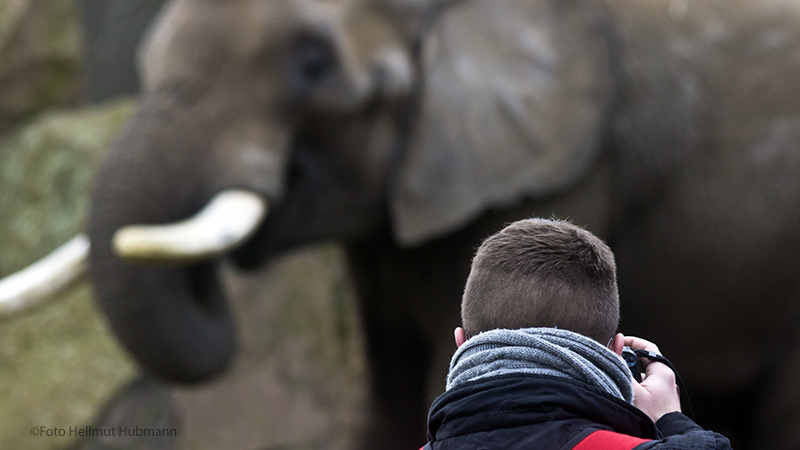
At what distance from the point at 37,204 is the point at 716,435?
12.3ft

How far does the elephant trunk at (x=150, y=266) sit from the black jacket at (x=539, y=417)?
140 centimetres

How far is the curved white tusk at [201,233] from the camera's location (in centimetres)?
199

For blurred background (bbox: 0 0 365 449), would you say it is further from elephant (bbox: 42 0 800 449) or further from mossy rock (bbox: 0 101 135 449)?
elephant (bbox: 42 0 800 449)

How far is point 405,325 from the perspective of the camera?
2.61 metres

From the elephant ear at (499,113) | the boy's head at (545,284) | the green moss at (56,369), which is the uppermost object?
the boy's head at (545,284)

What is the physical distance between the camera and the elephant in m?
2.21

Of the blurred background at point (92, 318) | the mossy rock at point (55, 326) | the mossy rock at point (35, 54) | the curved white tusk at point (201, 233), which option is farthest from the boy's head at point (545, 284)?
the mossy rock at point (35, 54)

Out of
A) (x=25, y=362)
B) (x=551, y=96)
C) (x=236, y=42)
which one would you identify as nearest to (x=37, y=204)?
(x=25, y=362)

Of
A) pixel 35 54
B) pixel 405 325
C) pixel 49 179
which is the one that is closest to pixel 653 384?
pixel 405 325

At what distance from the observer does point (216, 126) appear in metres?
2.22

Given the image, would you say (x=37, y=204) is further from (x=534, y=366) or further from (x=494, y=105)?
(x=534, y=366)

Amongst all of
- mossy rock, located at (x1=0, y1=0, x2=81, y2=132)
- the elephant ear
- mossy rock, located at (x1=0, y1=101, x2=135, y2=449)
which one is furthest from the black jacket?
mossy rock, located at (x1=0, y1=0, x2=81, y2=132)

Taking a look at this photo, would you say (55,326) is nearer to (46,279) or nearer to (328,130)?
(46,279)

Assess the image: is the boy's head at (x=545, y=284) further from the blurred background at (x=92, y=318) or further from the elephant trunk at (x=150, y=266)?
the blurred background at (x=92, y=318)
